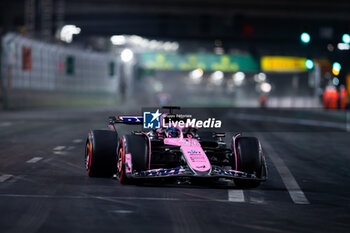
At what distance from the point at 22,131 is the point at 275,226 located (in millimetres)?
17773

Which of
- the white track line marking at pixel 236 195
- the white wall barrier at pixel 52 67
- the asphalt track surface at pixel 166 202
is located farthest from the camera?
the white wall barrier at pixel 52 67

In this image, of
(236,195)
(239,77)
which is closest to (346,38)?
(236,195)

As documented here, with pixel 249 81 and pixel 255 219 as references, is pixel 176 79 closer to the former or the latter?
pixel 249 81

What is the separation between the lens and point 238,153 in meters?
11.0

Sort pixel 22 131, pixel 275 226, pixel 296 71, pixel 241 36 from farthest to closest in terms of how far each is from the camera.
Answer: pixel 296 71 → pixel 241 36 → pixel 22 131 → pixel 275 226

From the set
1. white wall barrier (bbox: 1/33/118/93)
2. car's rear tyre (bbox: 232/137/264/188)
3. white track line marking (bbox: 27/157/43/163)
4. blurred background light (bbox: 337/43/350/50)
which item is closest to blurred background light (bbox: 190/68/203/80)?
white wall barrier (bbox: 1/33/118/93)

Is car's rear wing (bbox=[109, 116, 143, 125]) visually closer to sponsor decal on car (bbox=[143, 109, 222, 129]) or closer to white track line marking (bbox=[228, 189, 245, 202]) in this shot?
sponsor decal on car (bbox=[143, 109, 222, 129])

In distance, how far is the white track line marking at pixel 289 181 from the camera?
390 inches

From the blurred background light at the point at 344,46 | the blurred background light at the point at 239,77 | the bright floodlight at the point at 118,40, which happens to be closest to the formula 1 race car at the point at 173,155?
the blurred background light at the point at 344,46

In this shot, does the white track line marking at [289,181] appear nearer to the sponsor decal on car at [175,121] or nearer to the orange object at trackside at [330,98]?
the sponsor decal on car at [175,121]

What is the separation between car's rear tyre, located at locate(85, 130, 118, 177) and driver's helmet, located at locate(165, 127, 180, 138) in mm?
754

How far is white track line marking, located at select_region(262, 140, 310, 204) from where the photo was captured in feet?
32.5

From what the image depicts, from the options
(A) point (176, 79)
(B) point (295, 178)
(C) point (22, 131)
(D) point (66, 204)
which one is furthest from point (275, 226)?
(A) point (176, 79)

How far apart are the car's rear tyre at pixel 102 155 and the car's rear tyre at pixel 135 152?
24.9 inches
